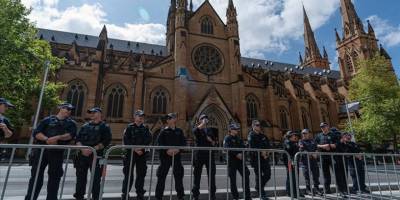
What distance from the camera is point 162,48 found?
4409 centimetres

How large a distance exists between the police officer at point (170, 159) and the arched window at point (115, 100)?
67.7ft

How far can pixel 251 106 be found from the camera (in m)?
30.9

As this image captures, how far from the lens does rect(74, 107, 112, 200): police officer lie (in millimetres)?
5008

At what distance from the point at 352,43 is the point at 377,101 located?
32.1 metres

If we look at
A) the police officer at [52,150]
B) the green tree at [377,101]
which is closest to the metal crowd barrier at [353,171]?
the police officer at [52,150]

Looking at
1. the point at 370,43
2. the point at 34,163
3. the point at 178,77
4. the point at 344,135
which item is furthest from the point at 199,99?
the point at 370,43

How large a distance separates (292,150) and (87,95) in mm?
22368

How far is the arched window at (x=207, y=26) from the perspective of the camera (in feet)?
101

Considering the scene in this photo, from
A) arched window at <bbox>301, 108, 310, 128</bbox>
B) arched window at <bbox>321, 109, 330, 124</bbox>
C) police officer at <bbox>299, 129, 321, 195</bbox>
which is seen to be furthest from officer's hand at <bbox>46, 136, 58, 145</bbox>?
arched window at <bbox>321, 109, 330, 124</bbox>

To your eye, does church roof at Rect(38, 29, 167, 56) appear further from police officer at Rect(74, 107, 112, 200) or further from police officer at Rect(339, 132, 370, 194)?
police officer at Rect(74, 107, 112, 200)

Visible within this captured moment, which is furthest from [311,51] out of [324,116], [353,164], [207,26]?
[353,164]

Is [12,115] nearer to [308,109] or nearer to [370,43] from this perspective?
[308,109]

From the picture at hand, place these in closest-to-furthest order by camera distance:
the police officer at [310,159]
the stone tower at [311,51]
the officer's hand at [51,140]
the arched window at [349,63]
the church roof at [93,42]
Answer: the officer's hand at [51,140] < the police officer at [310,159] < the church roof at [93,42] < the arched window at [349,63] < the stone tower at [311,51]

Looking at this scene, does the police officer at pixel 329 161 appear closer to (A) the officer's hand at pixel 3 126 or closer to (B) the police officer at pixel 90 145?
(B) the police officer at pixel 90 145
